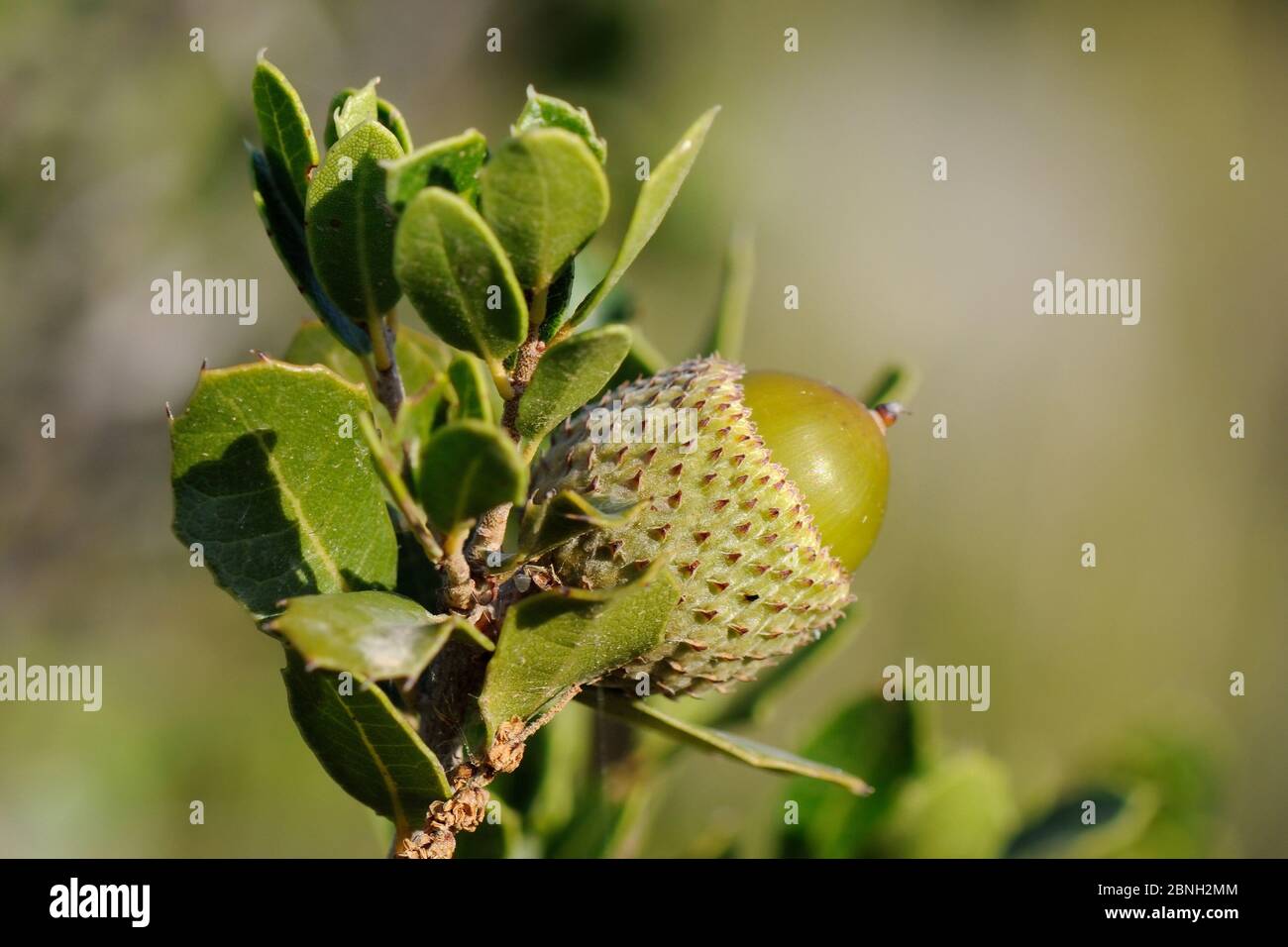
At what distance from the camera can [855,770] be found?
6.59ft

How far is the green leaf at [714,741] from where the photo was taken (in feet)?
4.04

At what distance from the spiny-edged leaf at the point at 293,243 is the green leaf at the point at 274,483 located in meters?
0.13

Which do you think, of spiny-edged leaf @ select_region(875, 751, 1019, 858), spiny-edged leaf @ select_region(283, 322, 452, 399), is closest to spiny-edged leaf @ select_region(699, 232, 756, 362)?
spiny-edged leaf @ select_region(283, 322, 452, 399)

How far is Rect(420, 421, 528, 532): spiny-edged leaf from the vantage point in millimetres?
916

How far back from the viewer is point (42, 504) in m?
3.20

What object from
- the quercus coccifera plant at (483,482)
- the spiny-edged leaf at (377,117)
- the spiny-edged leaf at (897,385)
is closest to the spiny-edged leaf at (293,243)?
the quercus coccifera plant at (483,482)

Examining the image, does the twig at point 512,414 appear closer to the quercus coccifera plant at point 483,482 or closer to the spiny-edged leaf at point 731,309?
the quercus coccifera plant at point 483,482

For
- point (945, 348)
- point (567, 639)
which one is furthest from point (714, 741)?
point (945, 348)

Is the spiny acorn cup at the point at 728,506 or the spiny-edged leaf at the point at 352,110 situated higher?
the spiny-edged leaf at the point at 352,110

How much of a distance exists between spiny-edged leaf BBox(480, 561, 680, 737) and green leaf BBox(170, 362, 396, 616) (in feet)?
0.79

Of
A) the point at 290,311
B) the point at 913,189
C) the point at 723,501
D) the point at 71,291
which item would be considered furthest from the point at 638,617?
A: the point at 913,189

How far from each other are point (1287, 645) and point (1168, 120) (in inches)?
122

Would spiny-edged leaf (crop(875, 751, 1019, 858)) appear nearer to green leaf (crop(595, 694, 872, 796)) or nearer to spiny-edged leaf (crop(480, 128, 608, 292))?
green leaf (crop(595, 694, 872, 796))

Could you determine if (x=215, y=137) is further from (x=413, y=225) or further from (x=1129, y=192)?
(x=1129, y=192)
